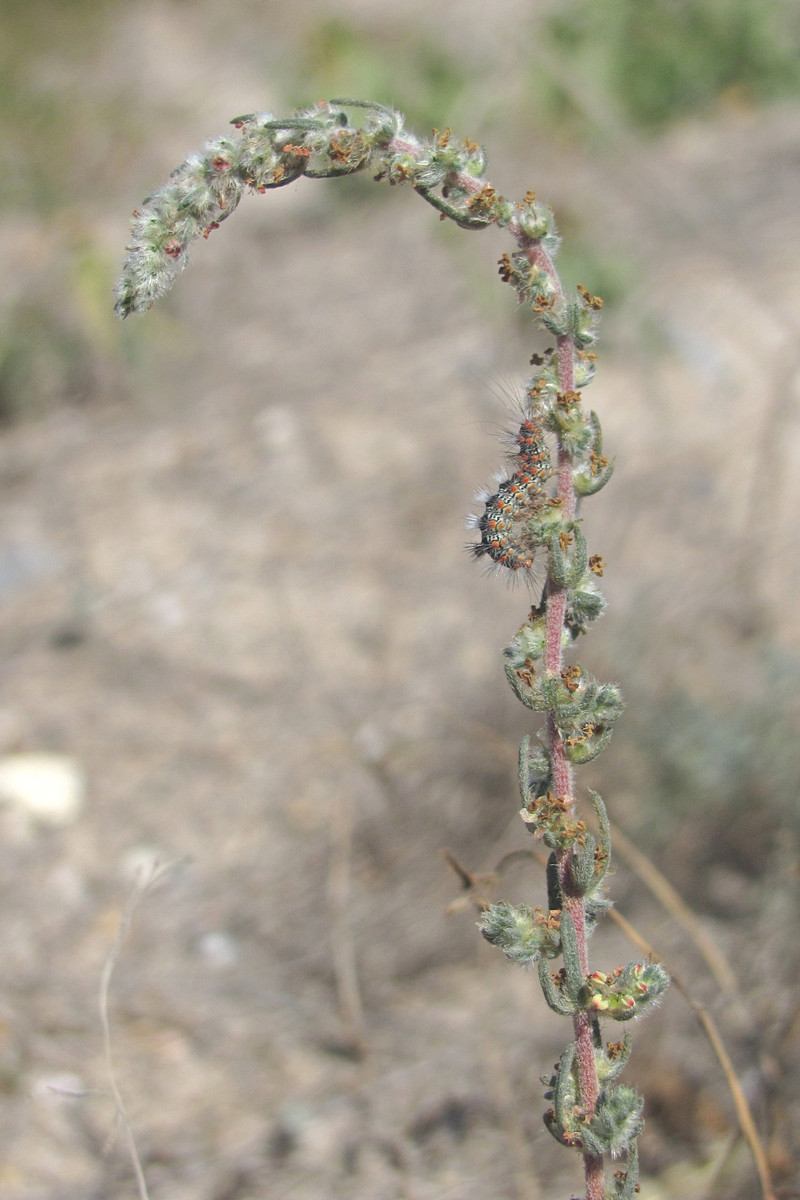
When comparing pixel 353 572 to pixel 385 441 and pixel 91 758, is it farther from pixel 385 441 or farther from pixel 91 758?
pixel 91 758

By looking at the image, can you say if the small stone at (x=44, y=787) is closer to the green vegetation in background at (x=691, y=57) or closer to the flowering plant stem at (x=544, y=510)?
the flowering plant stem at (x=544, y=510)

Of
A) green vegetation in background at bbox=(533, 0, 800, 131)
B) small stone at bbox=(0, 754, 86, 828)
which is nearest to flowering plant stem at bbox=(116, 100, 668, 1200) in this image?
small stone at bbox=(0, 754, 86, 828)

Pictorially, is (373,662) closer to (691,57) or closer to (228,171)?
(228,171)

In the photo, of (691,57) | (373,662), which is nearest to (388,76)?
(691,57)

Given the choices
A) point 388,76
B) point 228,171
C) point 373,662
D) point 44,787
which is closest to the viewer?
point 228,171

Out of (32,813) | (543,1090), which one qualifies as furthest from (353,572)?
(543,1090)

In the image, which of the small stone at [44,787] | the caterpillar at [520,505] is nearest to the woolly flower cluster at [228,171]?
the caterpillar at [520,505]

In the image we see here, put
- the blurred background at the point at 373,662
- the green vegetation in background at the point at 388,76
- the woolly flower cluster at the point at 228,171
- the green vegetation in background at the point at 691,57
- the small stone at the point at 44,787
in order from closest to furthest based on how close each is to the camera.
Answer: the woolly flower cluster at the point at 228,171 → the blurred background at the point at 373,662 → the small stone at the point at 44,787 → the green vegetation in background at the point at 388,76 → the green vegetation in background at the point at 691,57
